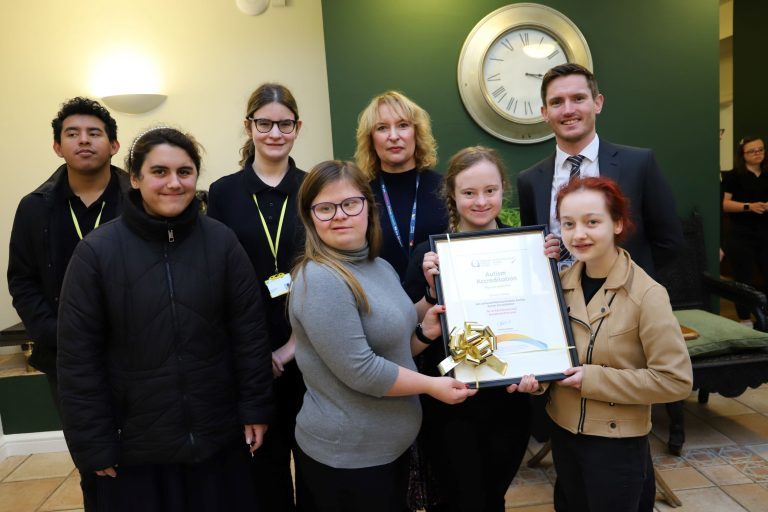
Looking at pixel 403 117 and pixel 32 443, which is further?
pixel 32 443

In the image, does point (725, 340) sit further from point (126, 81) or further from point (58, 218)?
point (126, 81)

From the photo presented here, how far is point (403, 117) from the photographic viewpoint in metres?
2.07

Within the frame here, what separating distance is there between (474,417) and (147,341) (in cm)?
97

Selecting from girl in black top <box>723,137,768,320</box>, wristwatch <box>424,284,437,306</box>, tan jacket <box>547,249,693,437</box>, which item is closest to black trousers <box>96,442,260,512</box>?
wristwatch <box>424,284,437,306</box>

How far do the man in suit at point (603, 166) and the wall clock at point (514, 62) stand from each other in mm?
1707

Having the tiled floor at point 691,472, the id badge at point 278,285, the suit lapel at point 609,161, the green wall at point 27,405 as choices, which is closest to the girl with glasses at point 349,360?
the id badge at point 278,285

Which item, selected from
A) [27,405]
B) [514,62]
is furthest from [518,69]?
[27,405]

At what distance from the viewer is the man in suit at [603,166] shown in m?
1.98

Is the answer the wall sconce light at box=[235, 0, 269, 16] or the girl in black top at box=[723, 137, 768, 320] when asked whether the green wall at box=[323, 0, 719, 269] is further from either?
the girl in black top at box=[723, 137, 768, 320]

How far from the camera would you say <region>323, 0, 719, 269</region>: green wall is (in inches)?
144

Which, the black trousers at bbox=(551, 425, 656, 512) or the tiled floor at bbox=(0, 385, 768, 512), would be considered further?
the tiled floor at bbox=(0, 385, 768, 512)

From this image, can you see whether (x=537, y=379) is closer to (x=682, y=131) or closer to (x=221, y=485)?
(x=221, y=485)

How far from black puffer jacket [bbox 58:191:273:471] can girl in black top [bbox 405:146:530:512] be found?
0.62 m

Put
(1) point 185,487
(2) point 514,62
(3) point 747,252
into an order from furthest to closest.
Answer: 1. (3) point 747,252
2. (2) point 514,62
3. (1) point 185,487
